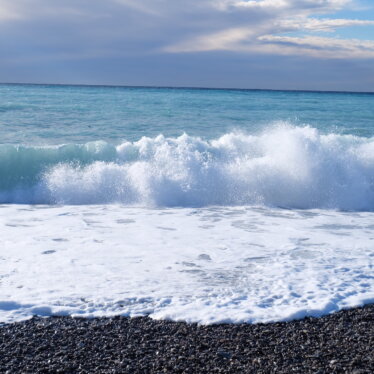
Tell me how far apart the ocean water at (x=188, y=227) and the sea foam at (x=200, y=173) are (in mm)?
33

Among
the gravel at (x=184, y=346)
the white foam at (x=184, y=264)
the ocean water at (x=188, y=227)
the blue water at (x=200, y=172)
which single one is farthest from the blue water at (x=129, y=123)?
the gravel at (x=184, y=346)

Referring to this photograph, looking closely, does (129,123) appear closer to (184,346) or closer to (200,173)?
(200,173)

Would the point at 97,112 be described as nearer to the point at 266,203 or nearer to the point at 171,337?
the point at 266,203

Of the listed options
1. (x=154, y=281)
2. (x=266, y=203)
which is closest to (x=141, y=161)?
(x=266, y=203)

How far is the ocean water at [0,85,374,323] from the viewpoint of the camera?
14.8 feet

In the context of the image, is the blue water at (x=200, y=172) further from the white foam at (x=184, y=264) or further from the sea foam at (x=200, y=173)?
the white foam at (x=184, y=264)

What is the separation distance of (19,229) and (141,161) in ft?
14.5

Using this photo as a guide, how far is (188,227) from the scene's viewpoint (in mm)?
7258

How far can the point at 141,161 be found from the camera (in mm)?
10852

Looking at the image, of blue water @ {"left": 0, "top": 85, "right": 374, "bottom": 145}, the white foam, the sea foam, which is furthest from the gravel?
blue water @ {"left": 0, "top": 85, "right": 374, "bottom": 145}

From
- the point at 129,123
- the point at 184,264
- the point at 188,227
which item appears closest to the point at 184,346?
the point at 184,264

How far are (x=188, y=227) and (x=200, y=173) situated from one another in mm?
2892

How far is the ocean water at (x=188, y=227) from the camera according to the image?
4.50 m

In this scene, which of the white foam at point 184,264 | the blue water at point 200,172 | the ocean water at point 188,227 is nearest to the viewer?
the white foam at point 184,264
